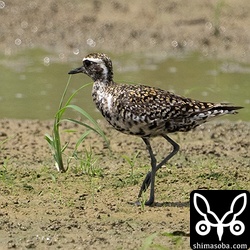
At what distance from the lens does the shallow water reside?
13.1 m

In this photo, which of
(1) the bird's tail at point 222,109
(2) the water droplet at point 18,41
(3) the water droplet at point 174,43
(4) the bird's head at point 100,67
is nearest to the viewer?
(1) the bird's tail at point 222,109

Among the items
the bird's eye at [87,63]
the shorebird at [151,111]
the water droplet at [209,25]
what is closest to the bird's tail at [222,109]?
the shorebird at [151,111]

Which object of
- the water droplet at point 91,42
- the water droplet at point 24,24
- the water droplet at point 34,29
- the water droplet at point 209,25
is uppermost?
the water droplet at point 24,24

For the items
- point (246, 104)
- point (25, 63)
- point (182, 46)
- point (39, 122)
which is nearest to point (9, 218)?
point (39, 122)

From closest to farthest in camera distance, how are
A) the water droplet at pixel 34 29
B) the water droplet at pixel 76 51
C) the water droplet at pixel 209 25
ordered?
the water droplet at pixel 76 51, the water droplet at pixel 209 25, the water droplet at pixel 34 29

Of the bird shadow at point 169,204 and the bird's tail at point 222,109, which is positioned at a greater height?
the bird's tail at point 222,109

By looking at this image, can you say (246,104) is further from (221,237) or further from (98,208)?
(221,237)

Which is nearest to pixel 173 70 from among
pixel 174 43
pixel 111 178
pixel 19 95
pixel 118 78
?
pixel 118 78

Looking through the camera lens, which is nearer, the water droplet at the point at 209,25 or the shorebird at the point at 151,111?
the shorebird at the point at 151,111

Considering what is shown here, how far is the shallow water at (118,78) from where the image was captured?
1310 cm

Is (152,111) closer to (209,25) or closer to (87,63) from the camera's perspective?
(87,63)

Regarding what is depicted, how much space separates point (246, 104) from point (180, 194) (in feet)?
14.7

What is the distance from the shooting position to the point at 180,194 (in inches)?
348

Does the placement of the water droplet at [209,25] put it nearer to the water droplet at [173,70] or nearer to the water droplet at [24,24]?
the water droplet at [173,70]
